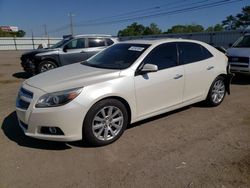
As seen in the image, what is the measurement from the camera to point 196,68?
4.89 metres

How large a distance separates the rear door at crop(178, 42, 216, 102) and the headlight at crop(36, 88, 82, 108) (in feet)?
7.47

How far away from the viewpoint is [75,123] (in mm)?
3416

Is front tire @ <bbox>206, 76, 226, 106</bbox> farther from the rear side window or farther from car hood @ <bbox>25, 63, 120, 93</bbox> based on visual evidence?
car hood @ <bbox>25, 63, 120, 93</bbox>

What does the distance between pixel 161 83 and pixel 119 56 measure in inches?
37.0

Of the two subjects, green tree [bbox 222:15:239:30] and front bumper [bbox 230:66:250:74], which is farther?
green tree [bbox 222:15:239:30]

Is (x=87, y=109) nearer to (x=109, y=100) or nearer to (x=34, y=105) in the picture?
(x=109, y=100)

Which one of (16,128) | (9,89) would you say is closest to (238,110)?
(16,128)

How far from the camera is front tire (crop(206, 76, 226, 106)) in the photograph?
5.38 m

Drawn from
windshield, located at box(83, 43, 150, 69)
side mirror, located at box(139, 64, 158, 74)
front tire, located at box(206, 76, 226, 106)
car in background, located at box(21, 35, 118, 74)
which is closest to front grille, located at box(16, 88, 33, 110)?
windshield, located at box(83, 43, 150, 69)

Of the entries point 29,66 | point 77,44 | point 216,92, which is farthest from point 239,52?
point 29,66

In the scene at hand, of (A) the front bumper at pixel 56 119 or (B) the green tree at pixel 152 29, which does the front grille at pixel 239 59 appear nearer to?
(A) the front bumper at pixel 56 119

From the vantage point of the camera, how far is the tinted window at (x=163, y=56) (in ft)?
14.1

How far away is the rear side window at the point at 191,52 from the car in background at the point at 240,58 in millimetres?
3434

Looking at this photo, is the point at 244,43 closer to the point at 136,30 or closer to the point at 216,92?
the point at 216,92
